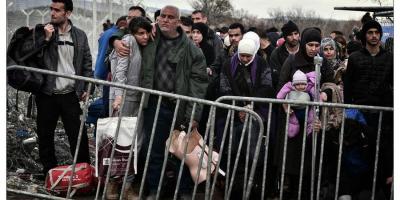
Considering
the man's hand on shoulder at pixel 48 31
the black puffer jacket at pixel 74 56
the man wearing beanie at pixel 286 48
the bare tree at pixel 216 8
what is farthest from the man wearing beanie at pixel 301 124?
the bare tree at pixel 216 8

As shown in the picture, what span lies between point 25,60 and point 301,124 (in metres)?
2.62

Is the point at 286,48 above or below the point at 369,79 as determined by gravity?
above

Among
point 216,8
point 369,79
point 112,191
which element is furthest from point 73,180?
point 216,8

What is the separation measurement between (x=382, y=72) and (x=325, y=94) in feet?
1.80

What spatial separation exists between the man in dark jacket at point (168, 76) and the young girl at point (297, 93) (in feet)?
2.52

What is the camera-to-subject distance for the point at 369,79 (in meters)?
5.90

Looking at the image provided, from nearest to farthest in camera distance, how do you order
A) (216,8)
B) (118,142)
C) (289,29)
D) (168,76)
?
(118,142) → (168,76) → (289,29) → (216,8)

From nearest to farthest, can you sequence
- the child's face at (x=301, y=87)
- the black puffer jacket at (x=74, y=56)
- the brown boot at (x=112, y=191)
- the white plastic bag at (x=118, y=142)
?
1. the white plastic bag at (x=118, y=142)
2. the brown boot at (x=112, y=191)
3. the child's face at (x=301, y=87)
4. the black puffer jacket at (x=74, y=56)

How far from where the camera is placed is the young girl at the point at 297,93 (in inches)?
231

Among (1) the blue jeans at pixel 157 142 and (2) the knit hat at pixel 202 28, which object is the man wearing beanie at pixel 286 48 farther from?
(1) the blue jeans at pixel 157 142

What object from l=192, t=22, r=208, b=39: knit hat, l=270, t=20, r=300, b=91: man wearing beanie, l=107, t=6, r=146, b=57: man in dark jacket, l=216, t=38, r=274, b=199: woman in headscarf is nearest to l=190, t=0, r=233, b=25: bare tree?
l=192, t=22, r=208, b=39: knit hat

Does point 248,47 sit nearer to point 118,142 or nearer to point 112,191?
point 118,142

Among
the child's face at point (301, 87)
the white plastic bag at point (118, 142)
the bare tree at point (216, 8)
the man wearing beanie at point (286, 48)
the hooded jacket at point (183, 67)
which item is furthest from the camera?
the bare tree at point (216, 8)

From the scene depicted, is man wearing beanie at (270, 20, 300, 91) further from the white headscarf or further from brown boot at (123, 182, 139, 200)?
brown boot at (123, 182, 139, 200)
